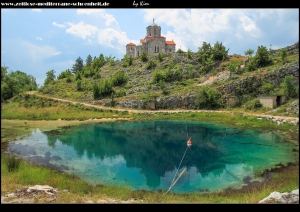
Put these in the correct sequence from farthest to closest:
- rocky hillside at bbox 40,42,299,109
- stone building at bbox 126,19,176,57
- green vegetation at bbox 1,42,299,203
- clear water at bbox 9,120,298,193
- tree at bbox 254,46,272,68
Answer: stone building at bbox 126,19,176,57
tree at bbox 254,46,272,68
rocky hillside at bbox 40,42,299,109
clear water at bbox 9,120,298,193
green vegetation at bbox 1,42,299,203

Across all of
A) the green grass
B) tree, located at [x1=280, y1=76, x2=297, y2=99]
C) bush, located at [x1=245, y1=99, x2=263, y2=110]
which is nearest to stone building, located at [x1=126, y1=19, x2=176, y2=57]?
bush, located at [x1=245, y1=99, x2=263, y2=110]

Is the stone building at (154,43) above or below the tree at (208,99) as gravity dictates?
above

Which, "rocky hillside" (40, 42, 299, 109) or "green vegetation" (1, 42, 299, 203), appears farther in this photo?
"rocky hillside" (40, 42, 299, 109)

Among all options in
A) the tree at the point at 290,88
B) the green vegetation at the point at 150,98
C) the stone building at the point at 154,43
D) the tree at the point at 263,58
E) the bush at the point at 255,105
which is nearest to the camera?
the green vegetation at the point at 150,98

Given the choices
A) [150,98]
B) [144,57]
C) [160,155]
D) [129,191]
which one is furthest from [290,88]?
[144,57]

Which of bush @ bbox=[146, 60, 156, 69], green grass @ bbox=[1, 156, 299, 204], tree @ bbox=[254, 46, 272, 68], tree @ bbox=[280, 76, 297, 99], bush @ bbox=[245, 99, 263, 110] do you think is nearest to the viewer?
green grass @ bbox=[1, 156, 299, 204]

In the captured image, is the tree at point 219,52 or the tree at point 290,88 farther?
the tree at point 219,52

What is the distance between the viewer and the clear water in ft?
35.2

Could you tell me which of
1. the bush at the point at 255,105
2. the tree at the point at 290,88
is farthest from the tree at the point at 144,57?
the tree at the point at 290,88

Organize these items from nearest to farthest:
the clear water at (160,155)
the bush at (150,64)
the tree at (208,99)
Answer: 1. the clear water at (160,155)
2. the tree at (208,99)
3. the bush at (150,64)

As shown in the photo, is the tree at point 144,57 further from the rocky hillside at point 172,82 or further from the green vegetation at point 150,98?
the rocky hillside at point 172,82

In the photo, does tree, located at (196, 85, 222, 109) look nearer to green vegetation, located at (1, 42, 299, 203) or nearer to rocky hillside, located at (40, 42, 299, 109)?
green vegetation, located at (1, 42, 299, 203)

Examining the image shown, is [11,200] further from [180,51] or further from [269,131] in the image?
[180,51]

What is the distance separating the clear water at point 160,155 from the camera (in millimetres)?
10742
